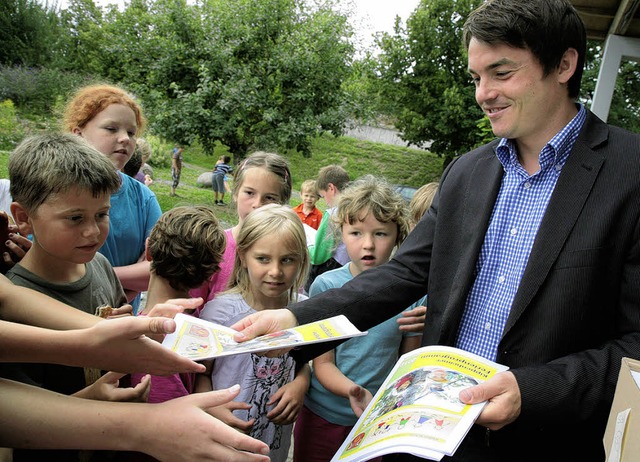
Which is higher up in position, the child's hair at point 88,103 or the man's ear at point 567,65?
the man's ear at point 567,65

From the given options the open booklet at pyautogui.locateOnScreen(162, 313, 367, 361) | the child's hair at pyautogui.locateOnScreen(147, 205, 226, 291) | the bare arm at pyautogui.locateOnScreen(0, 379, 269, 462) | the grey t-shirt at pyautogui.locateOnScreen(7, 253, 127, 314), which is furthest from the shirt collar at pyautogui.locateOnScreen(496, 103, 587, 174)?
the grey t-shirt at pyautogui.locateOnScreen(7, 253, 127, 314)

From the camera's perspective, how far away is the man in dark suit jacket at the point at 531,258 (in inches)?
64.3

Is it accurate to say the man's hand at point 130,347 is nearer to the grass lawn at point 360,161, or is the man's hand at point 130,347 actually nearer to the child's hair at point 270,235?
the child's hair at point 270,235

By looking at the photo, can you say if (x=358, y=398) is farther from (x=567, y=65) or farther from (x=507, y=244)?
(x=567, y=65)

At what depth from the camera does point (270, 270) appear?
98.7 inches

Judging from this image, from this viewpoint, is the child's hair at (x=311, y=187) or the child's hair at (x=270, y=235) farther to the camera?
the child's hair at (x=311, y=187)

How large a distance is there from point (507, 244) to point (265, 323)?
965 millimetres

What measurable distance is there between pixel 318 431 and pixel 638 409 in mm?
1877

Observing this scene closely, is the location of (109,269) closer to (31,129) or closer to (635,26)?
(635,26)

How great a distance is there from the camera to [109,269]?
2.35 metres

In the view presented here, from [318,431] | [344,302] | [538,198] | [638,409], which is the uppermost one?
[538,198]

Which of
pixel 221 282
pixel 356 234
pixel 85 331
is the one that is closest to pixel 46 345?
pixel 85 331

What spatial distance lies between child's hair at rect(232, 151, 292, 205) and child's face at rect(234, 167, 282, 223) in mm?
38

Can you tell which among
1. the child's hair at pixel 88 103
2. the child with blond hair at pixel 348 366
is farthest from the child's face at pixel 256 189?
the child's hair at pixel 88 103
